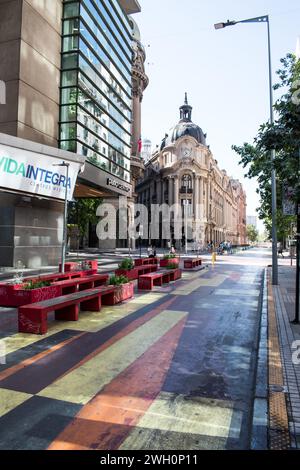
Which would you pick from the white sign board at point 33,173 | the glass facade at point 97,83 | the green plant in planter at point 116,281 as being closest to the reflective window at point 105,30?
the glass facade at point 97,83

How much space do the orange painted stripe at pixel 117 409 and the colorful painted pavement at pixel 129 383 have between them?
0.04 ft

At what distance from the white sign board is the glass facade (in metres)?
3.88

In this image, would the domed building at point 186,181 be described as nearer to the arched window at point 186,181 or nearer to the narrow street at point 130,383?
the arched window at point 186,181

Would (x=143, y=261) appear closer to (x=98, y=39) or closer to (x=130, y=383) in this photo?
(x=130, y=383)

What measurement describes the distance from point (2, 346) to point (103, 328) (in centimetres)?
230

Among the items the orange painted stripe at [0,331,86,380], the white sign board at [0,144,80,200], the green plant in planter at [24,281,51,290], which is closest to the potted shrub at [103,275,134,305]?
the green plant in planter at [24,281,51,290]

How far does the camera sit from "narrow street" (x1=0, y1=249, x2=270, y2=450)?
400 centimetres

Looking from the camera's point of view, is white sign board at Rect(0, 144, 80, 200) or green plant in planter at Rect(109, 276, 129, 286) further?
white sign board at Rect(0, 144, 80, 200)

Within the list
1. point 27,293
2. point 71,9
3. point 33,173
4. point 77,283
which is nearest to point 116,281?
point 77,283

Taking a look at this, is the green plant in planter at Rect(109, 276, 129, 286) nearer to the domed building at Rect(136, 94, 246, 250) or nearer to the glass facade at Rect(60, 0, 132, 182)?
the glass facade at Rect(60, 0, 132, 182)

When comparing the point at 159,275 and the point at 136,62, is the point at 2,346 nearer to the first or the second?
the point at 159,275

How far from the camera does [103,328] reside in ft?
28.0

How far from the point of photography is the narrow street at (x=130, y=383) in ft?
13.1
